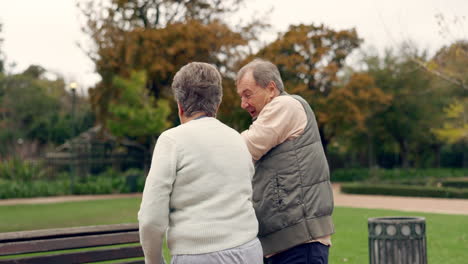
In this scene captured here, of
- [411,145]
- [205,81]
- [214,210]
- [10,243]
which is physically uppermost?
[205,81]

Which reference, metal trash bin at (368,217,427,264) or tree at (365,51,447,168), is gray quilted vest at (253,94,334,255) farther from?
tree at (365,51,447,168)

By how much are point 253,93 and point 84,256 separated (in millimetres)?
1585

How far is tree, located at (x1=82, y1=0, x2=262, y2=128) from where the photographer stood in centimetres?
2948

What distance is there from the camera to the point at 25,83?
45.8m

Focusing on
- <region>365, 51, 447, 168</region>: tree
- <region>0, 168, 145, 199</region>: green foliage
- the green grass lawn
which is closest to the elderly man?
the green grass lawn

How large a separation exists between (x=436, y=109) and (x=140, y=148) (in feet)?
55.5

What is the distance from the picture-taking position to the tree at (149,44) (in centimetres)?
2948

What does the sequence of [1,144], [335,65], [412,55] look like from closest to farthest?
[412,55]
[335,65]
[1,144]

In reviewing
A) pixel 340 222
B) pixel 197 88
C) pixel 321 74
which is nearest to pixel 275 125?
pixel 197 88

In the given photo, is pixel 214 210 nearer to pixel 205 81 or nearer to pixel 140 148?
pixel 205 81

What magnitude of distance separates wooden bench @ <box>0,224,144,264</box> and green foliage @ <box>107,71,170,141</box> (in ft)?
71.3

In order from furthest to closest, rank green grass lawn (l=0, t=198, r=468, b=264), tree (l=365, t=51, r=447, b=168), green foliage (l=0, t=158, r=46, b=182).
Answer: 1. tree (l=365, t=51, r=447, b=168)
2. green foliage (l=0, t=158, r=46, b=182)
3. green grass lawn (l=0, t=198, r=468, b=264)

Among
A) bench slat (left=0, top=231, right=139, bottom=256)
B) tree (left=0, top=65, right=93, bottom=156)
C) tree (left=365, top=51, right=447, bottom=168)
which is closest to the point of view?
bench slat (left=0, top=231, right=139, bottom=256)

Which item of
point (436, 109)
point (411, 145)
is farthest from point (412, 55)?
point (411, 145)
